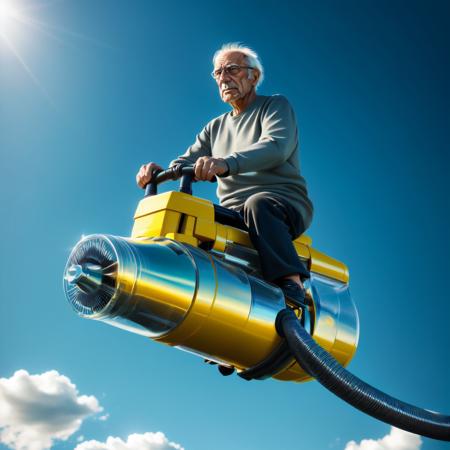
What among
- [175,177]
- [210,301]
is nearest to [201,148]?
[175,177]

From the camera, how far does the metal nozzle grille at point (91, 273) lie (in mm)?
2041

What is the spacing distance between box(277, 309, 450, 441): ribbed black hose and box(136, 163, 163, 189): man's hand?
948 millimetres

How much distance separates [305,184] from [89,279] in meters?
1.21

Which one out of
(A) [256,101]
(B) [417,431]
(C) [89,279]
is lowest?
(B) [417,431]

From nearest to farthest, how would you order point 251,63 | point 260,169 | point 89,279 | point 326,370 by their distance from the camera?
point 89,279 < point 326,370 < point 260,169 < point 251,63

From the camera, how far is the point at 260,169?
267 centimetres

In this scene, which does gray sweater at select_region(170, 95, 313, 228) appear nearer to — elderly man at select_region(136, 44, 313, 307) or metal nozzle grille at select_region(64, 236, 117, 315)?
elderly man at select_region(136, 44, 313, 307)

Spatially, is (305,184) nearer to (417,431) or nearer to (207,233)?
(207,233)

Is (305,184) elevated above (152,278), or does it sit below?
above

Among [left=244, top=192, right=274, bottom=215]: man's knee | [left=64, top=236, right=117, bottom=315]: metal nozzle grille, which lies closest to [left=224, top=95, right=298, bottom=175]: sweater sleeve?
[left=244, top=192, right=274, bottom=215]: man's knee

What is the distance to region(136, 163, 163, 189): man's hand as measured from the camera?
2.77 m

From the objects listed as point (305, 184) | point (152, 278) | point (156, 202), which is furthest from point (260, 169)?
point (152, 278)

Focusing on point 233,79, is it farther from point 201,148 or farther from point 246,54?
point 201,148

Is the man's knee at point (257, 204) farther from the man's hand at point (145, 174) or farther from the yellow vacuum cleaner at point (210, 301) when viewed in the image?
the man's hand at point (145, 174)
